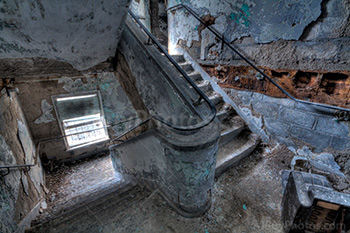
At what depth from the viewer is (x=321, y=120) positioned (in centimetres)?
229

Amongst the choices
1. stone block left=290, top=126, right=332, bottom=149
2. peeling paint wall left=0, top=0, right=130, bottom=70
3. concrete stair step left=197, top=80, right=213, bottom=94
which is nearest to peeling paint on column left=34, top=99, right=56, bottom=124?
peeling paint wall left=0, top=0, right=130, bottom=70

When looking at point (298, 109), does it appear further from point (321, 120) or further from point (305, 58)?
point (305, 58)

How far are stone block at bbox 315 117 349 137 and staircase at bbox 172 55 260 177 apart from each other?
36.7 inches

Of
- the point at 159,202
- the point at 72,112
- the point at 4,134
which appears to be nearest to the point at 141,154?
the point at 159,202

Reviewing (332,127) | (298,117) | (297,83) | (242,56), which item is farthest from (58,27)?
(332,127)

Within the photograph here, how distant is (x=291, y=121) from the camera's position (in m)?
2.61

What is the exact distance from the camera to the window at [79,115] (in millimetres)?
4594

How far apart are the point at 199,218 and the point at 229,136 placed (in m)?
1.50

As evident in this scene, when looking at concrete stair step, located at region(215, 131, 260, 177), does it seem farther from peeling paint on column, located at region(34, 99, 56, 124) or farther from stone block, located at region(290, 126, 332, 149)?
peeling paint on column, located at region(34, 99, 56, 124)

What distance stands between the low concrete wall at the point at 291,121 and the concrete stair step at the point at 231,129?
188mm

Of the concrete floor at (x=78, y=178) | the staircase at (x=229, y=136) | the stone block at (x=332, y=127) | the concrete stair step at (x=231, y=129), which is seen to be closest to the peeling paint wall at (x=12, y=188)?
the concrete floor at (x=78, y=178)

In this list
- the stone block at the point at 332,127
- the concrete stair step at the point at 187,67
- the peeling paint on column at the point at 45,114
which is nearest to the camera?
the stone block at the point at 332,127

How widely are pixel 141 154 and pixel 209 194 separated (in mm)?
1064

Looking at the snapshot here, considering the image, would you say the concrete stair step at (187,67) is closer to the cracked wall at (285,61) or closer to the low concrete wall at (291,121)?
the cracked wall at (285,61)
